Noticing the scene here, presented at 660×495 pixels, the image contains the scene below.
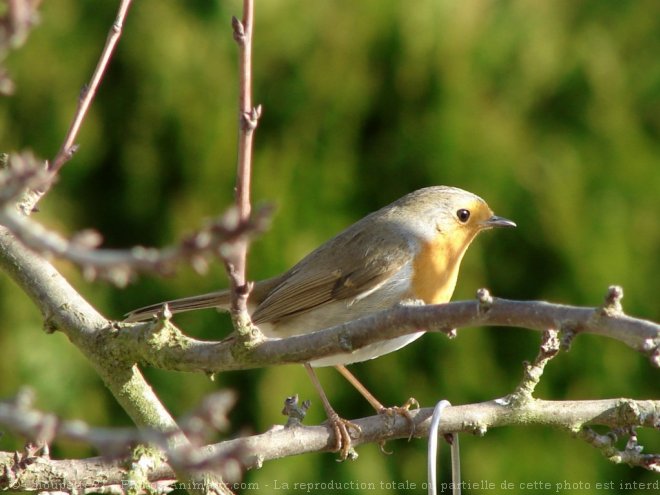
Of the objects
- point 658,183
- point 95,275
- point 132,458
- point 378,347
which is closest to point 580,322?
point 95,275

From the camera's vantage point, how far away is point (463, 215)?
10.7ft

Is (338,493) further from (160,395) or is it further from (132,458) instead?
(132,458)

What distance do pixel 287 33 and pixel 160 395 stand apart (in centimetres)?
165

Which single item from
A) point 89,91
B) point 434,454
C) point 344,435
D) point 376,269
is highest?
point 376,269

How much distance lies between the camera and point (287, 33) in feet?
12.6

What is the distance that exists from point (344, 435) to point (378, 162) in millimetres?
1737

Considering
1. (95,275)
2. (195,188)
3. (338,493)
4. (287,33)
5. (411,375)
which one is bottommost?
(95,275)

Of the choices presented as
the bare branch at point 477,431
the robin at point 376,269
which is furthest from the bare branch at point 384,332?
the robin at point 376,269

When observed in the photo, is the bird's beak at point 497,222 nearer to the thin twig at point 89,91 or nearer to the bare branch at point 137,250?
the thin twig at point 89,91

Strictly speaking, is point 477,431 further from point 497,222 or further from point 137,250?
point 137,250

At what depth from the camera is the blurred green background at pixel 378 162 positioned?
3.62 metres

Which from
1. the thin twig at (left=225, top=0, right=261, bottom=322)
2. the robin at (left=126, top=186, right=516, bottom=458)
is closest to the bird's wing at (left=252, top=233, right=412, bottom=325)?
the robin at (left=126, top=186, right=516, bottom=458)

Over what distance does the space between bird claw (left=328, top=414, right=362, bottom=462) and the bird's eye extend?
3.63ft

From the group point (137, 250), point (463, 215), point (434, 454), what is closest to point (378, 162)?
point (463, 215)
